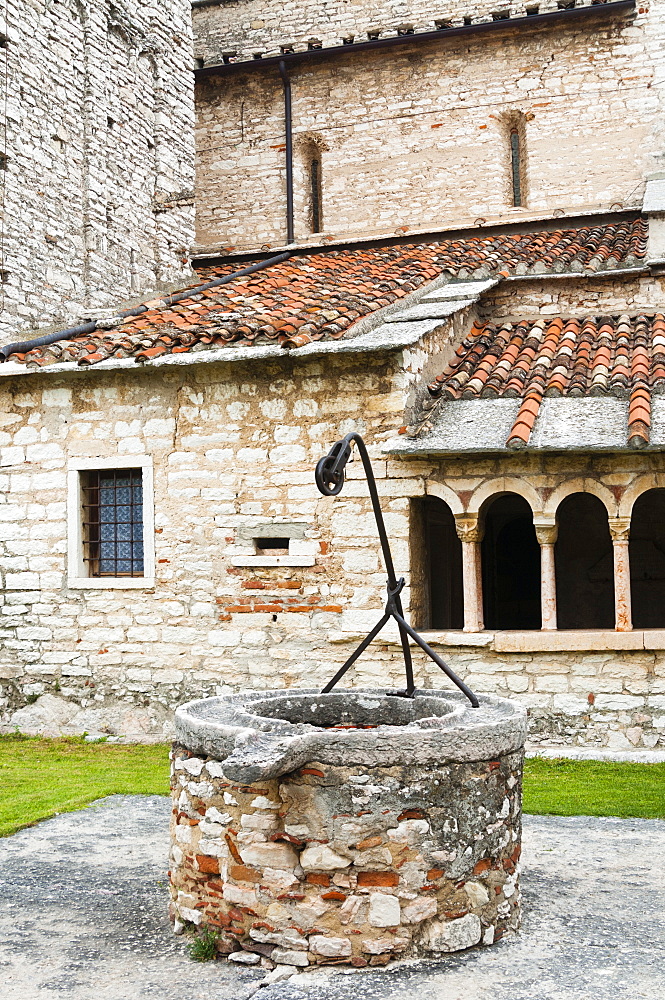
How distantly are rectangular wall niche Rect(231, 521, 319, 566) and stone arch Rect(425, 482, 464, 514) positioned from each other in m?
1.10

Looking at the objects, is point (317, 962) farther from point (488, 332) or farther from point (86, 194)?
point (86, 194)

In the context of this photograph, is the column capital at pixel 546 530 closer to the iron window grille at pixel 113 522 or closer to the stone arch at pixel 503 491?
the stone arch at pixel 503 491

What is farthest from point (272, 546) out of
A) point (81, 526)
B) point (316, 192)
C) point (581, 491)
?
point (316, 192)

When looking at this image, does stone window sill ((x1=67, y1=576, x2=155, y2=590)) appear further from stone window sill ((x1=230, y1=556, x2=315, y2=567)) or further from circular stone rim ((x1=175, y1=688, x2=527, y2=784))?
circular stone rim ((x1=175, y1=688, x2=527, y2=784))

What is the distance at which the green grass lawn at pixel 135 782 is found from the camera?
6.96 metres

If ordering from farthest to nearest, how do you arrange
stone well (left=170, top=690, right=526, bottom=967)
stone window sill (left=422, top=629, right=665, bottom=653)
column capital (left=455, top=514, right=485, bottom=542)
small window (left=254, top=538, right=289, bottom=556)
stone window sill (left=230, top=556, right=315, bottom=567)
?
1. small window (left=254, top=538, right=289, bottom=556)
2. stone window sill (left=230, top=556, right=315, bottom=567)
3. column capital (left=455, top=514, right=485, bottom=542)
4. stone window sill (left=422, top=629, right=665, bottom=653)
5. stone well (left=170, top=690, right=526, bottom=967)

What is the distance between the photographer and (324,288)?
1090 centimetres

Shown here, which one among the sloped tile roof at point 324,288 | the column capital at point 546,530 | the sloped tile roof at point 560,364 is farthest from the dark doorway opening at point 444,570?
the sloped tile roof at point 324,288

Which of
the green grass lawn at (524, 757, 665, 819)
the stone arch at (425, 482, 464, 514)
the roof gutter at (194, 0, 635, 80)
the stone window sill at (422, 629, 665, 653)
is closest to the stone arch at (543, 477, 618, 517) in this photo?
the stone arch at (425, 482, 464, 514)

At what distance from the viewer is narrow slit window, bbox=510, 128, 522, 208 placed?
14.7 m

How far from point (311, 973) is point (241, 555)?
208 inches

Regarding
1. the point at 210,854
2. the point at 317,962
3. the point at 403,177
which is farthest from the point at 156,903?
the point at 403,177

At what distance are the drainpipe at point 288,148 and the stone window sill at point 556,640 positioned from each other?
27.7 ft

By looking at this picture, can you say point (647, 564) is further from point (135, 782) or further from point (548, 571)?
point (135, 782)
